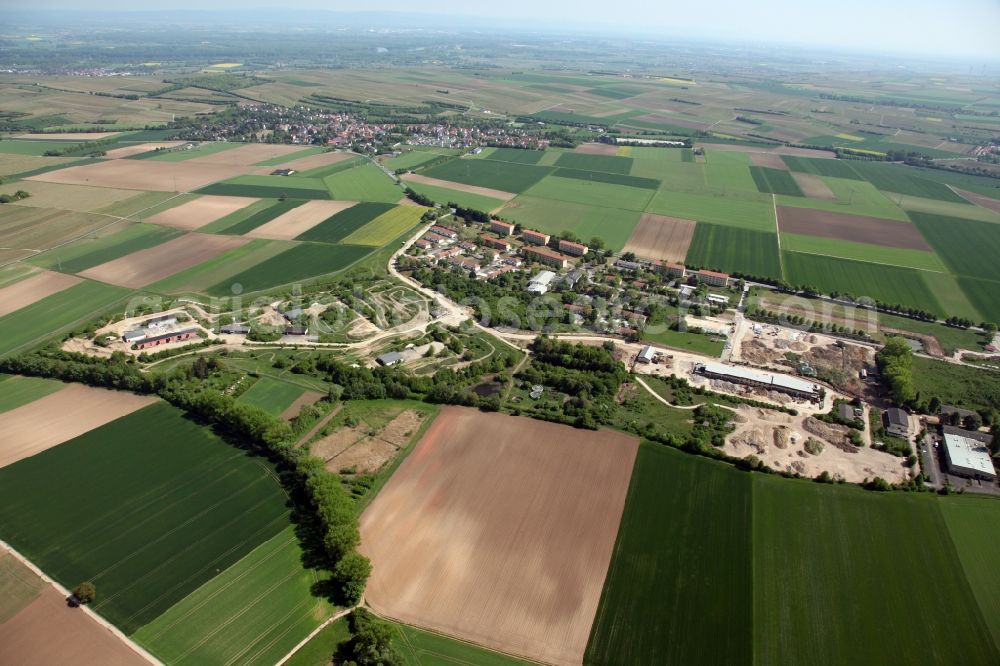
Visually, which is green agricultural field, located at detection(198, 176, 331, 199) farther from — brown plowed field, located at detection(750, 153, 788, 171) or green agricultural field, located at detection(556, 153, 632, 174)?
brown plowed field, located at detection(750, 153, 788, 171)

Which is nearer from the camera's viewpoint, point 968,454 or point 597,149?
point 968,454

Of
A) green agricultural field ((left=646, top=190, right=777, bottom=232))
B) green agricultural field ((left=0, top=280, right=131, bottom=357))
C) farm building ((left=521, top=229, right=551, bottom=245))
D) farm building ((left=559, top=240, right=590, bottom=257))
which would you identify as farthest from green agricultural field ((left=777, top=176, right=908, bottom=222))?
green agricultural field ((left=0, top=280, right=131, bottom=357))

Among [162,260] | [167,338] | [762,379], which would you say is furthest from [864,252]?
[162,260]

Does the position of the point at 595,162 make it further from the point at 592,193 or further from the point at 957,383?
the point at 957,383

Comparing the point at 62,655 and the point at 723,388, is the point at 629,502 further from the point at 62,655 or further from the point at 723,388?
the point at 62,655

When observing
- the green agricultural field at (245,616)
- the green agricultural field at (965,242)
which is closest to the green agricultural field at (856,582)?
the green agricultural field at (245,616)
